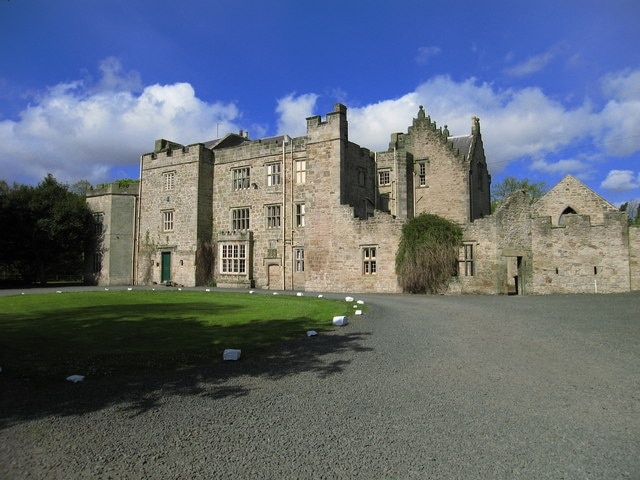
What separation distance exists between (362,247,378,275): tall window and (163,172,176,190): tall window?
61.9 feet

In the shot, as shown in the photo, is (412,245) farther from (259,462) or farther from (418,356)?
(259,462)

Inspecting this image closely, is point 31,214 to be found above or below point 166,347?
above

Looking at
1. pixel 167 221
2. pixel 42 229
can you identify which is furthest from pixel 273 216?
pixel 42 229

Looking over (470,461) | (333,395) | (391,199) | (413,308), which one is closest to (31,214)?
(391,199)

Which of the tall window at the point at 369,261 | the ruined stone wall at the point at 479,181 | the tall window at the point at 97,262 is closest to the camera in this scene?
the tall window at the point at 369,261

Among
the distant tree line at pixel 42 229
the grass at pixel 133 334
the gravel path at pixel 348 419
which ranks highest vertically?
the distant tree line at pixel 42 229

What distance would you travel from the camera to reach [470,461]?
4.22 metres

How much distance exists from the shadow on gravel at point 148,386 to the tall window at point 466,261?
19.2 metres

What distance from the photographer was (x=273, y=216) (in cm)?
3500

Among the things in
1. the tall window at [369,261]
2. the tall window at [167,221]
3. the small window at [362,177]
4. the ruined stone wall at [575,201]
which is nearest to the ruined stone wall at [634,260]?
the ruined stone wall at [575,201]

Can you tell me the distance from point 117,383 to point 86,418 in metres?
1.47

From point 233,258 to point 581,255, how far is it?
24.1 m

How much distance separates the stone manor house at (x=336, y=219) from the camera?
2527cm

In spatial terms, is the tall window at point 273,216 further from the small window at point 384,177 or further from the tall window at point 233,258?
the small window at point 384,177
